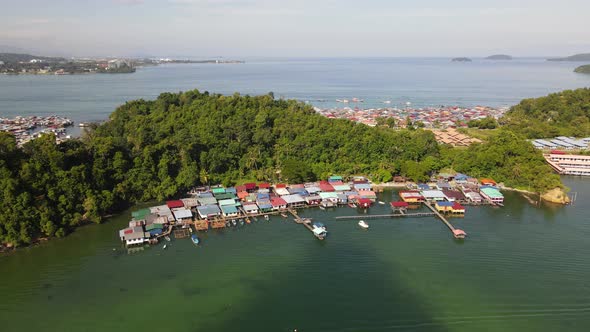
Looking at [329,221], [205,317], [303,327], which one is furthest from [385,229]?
[205,317]

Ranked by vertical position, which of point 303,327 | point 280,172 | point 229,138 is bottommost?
point 303,327

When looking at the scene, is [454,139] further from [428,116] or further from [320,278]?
[320,278]

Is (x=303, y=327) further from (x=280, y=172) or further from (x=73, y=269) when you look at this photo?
(x=280, y=172)

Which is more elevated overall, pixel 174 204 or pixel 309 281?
pixel 174 204

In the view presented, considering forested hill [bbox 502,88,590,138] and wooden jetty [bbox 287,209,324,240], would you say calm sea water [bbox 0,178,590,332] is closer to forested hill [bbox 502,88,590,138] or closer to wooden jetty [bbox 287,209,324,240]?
wooden jetty [bbox 287,209,324,240]

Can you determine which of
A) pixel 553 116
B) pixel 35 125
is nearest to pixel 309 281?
pixel 35 125

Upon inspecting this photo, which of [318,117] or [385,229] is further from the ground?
[318,117]

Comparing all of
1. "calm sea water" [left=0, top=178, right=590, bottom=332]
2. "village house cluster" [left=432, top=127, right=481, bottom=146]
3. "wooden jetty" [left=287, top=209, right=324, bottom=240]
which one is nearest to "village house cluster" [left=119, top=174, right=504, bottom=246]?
"wooden jetty" [left=287, top=209, right=324, bottom=240]

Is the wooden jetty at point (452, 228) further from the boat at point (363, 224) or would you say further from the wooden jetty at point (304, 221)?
the wooden jetty at point (304, 221)
